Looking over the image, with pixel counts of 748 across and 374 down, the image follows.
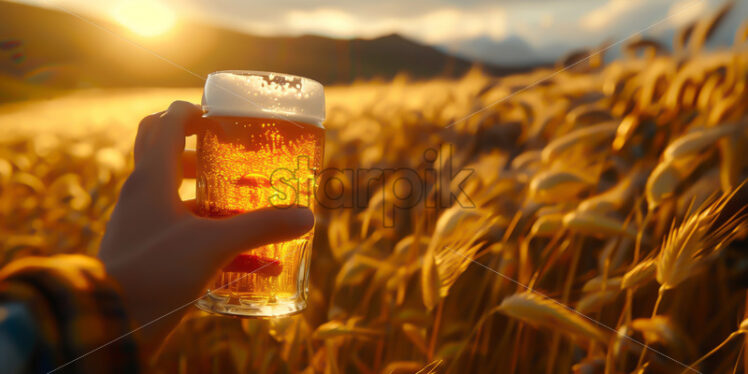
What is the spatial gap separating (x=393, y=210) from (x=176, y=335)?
857mm

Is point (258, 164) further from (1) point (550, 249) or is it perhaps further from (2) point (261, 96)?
(1) point (550, 249)

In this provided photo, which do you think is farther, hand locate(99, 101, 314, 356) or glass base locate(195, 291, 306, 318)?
glass base locate(195, 291, 306, 318)

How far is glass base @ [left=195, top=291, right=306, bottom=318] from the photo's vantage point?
1.00 metres

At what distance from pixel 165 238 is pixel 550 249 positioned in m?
1.09

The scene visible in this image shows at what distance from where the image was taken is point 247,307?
101cm

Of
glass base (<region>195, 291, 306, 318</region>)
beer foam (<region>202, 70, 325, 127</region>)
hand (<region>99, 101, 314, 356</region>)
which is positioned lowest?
glass base (<region>195, 291, 306, 318</region>)

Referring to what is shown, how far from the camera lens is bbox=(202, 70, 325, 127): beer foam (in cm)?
96

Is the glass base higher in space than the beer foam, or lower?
lower

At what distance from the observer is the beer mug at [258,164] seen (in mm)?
946

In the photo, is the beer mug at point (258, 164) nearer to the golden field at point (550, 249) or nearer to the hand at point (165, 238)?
the hand at point (165, 238)

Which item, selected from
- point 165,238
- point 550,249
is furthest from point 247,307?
point 550,249

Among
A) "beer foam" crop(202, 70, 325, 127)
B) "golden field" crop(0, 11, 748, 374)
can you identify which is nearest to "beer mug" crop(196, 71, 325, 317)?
"beer foam" crop(202, 70, 325, 127)

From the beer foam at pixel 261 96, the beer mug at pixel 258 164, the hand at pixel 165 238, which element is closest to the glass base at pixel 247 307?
the beer mug at pixel 258 164

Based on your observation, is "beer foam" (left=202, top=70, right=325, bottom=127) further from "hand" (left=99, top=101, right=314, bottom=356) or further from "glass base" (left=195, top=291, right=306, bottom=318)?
"glass base" (left=195, top=291, right=306, bottom=318)
